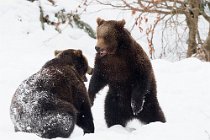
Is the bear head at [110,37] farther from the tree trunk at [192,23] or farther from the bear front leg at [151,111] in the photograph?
the tree trunk at [192,23]

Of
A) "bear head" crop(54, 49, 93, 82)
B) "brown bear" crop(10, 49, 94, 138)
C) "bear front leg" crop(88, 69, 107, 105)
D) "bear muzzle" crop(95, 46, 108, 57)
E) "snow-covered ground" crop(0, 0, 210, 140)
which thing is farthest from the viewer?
"bear front leg" crop(88, 69, 107, 105)

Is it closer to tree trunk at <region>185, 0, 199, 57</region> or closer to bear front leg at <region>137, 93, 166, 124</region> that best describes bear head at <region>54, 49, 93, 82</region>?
bear front leg at <region>137, 93, 166, 124</region>

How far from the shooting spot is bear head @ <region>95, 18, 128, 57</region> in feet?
19.5

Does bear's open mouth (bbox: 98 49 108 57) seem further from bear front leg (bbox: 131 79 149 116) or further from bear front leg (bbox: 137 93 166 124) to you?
bear front leg (bbox: 137 93 166 124)

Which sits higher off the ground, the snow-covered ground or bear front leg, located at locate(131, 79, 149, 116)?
bear front leg, located at locate(131, 79, 149, 116)

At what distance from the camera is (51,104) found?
5.21 metres

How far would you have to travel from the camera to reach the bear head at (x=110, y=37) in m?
5.94

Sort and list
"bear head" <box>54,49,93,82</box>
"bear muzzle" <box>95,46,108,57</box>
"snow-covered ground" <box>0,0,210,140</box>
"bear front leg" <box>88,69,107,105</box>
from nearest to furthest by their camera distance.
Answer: "snow-covered ground" <box>0,0,210,140</box>
"bear muzzle" <box>95,46,108,57</box>
"bear head" <box>54,49,93,82</box>
"bear front leg" <box>88,69,107,105</box>

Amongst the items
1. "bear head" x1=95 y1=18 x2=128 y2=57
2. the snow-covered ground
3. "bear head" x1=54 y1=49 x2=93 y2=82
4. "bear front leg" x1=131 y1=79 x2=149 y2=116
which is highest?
"bear head" x1=95 y1=18 x2=128 y2=57

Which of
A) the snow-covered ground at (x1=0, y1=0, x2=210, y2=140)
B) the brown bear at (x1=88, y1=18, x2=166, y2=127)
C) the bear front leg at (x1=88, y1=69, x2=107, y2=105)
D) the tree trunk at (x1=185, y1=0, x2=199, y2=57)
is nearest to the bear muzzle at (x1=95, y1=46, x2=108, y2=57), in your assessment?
the brown bear at (x1=88, y1=18, x2=166, y2=127)

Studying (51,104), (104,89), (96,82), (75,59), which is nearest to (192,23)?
(104,89)

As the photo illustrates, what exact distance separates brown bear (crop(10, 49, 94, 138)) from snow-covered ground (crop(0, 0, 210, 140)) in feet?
0.71

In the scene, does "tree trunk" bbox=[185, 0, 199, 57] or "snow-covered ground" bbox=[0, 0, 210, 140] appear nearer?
"snow-covered ground" bbox=[0, 0, 210, 140]

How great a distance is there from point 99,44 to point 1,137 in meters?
1.79
